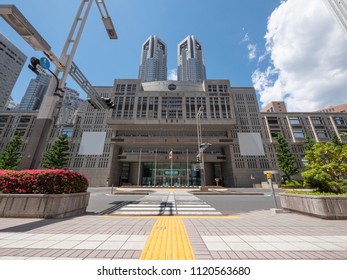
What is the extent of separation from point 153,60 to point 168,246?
→ 404 ft

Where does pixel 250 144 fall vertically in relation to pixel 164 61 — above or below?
below

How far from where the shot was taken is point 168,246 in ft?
10.5

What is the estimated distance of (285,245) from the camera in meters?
3.27

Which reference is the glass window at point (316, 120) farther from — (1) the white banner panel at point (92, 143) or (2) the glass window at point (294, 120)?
(1) the white banner panel at point (92, 143)

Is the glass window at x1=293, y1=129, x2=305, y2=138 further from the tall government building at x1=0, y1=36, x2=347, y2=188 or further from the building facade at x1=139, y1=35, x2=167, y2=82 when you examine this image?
the building facade at x1=139, y1=35, x2=167, y2=82

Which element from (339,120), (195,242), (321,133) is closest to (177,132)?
(195,242)

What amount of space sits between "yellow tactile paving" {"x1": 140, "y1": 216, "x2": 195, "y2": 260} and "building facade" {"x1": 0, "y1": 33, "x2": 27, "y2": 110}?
103912mm

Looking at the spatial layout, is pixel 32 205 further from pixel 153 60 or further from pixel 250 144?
pixel 153 60

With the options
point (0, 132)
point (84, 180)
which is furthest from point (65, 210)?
point (0, 132)

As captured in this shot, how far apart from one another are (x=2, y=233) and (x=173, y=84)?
54333mm

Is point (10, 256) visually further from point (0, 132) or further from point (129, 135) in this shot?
point (0, 132)

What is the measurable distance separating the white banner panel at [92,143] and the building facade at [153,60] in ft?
248

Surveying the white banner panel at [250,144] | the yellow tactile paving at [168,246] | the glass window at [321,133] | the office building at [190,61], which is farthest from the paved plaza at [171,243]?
the office building at [190,61]

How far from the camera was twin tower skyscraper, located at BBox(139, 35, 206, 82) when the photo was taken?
355 ft
